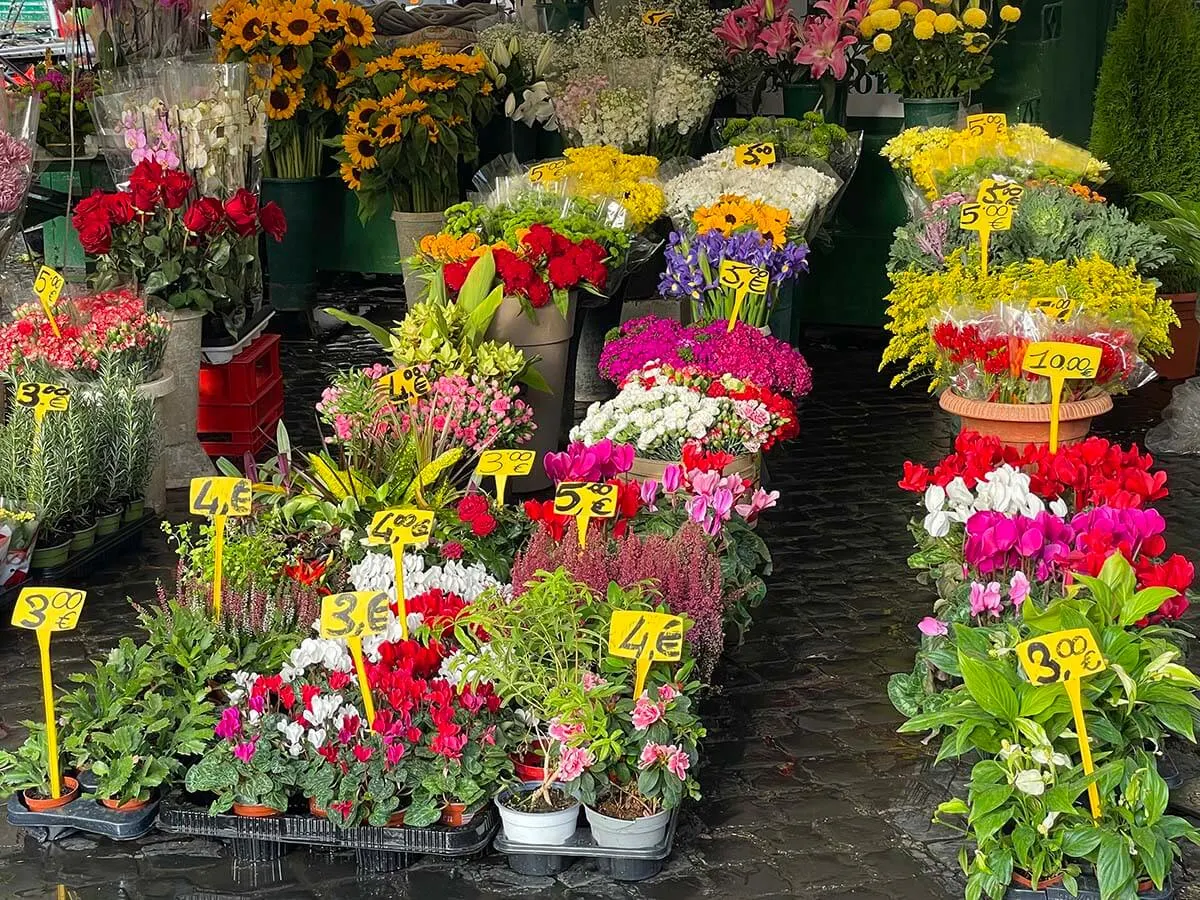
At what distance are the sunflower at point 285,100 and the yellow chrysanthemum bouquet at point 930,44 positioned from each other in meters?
3.04

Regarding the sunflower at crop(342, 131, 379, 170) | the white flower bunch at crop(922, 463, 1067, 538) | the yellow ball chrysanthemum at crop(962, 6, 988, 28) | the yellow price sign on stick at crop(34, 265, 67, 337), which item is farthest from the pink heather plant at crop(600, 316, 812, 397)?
the sunflower at crop(342, 131, 379, 170)

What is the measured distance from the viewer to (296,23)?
307 inches

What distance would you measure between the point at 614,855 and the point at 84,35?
5128 millimetres

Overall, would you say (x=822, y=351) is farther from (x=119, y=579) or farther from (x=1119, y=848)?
(x=1119, y=848)

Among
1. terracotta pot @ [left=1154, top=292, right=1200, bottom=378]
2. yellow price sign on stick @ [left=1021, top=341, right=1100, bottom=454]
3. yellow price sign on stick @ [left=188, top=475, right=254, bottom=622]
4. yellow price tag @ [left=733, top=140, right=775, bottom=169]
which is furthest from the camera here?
terracotta pot @ [left=1154, top=292, right=1200, bottom=378]

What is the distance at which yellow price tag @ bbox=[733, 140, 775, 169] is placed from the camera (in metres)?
5.95

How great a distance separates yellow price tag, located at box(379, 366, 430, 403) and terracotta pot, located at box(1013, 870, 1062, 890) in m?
2.42

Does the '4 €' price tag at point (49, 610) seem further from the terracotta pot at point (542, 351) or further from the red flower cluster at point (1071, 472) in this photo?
the terracotta pot at point (542, 351)

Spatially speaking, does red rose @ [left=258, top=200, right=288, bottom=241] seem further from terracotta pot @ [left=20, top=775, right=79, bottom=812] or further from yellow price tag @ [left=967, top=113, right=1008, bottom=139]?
terracotta pot @ [left=20, top=775, right=79, bottom=812]

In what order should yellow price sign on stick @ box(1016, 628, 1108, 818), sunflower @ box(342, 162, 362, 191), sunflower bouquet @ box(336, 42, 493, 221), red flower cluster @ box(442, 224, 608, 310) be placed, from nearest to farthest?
1. yellow price sign on stick @ box(1016, 628, 1108, 818)
2. red flower cluster @ box(442, 224, 608, 310)
3. sunflower bouquet @ box(336, 42, 493, 221)
4. sunflower @ box(342, 162, 362, 191)

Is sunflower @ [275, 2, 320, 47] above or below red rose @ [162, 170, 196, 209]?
above

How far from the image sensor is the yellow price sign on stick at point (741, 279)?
5.04 m

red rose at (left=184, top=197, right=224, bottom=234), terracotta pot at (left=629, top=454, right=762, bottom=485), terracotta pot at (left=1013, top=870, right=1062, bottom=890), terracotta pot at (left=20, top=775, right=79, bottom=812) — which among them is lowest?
terracotta pot at (left=20, top=775, right=79, bottom=812)

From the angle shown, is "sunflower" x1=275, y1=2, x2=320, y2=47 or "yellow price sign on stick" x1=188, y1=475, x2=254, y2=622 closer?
"yellow price sign on stick" x1=188, y1=475, x2=254, y2=622
